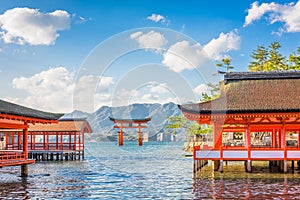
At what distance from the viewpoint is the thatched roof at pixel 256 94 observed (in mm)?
24094

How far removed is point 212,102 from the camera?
82.4 ft

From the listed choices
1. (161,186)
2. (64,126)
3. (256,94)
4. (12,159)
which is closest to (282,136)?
(256,94)

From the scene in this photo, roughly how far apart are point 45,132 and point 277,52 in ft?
117

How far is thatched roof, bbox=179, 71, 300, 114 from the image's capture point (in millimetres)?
24094

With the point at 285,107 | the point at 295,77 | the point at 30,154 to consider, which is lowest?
the point at 30,154

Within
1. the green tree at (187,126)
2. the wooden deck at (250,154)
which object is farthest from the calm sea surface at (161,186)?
the green tree at (187,126)

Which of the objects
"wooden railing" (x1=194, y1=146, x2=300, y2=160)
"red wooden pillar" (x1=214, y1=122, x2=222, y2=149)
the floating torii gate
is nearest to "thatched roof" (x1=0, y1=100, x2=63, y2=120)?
"wooden railing" (x1=194, y1=146, x2=300, y2=160)

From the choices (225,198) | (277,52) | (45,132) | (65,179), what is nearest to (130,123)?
(45,132)

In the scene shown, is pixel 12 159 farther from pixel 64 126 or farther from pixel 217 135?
pixel 64 126

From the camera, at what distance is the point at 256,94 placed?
26000 millimetres

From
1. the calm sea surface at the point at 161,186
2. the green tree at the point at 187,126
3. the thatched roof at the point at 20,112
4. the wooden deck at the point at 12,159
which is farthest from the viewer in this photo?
the green tree at the point at 187,126

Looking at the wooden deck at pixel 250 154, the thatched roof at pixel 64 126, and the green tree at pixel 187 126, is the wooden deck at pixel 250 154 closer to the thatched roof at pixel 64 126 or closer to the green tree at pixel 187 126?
the thatched roof at pixel 64 126

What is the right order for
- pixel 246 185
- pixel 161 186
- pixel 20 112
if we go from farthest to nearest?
1. pixel 20 112
2. pixel 161 186
3. pixel 246 185

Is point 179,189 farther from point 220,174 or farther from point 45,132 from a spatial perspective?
point 45,132
